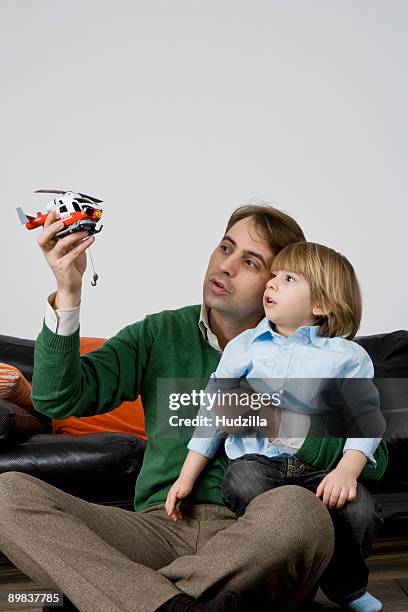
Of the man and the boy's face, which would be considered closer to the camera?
the man

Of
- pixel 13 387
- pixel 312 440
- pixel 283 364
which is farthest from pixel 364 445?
pixel 13 387

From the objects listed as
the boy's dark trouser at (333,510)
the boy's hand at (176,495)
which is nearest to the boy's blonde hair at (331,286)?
the boy's dark trouser at (333,510)

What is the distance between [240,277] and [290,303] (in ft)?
0.71

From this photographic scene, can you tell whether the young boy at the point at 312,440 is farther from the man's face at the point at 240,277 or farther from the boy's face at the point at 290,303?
the man's face at the point at 240,277

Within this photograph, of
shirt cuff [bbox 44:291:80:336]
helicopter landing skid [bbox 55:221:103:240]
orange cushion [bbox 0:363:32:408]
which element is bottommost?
orange cushion [bbox 0:363:32:408]

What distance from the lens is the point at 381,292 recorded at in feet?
12.4

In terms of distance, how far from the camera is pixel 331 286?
1.78m

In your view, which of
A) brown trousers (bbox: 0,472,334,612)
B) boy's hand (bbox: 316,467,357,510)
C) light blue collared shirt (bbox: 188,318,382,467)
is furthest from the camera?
light blue collared shirt (bbox: 188,318,382,467)

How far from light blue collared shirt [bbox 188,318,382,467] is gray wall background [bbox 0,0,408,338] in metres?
1.89

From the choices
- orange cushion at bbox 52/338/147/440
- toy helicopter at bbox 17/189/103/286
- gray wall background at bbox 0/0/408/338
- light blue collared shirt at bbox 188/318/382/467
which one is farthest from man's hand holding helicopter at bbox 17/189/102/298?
gray wall background at bbox 0/0/408/338

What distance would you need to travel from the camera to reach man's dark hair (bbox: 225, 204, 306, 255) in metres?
2.03

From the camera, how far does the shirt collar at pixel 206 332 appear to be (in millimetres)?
2000

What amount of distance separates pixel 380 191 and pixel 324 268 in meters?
2.08

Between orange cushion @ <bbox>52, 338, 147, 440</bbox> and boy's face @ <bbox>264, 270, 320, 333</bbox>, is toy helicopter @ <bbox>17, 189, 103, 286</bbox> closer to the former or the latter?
boy's face @ <bbox>264, 270, 320, 333</bbox>
